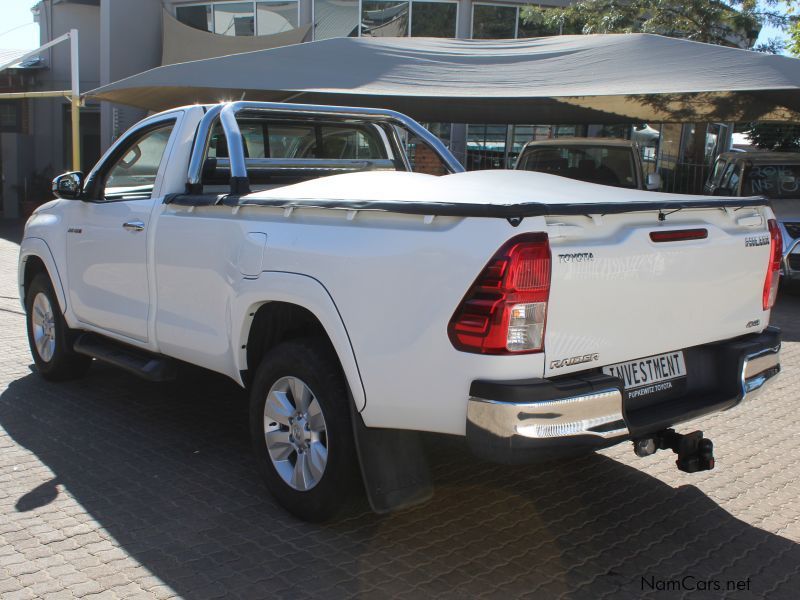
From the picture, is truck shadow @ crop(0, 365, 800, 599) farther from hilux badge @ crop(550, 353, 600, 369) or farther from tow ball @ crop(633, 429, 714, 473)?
hilux badge @ crop(550, 353, 600, 369)

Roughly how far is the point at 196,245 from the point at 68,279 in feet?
6.04

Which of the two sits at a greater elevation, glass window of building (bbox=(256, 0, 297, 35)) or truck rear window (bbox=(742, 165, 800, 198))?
glass window of building (bbox=(256, 0, 297, 35))

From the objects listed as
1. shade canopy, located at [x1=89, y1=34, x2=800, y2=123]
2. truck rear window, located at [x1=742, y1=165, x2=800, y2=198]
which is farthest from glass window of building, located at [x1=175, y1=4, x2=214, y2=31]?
truck rear window, located at [x1=742, y1=165, x2=800, y2=198]

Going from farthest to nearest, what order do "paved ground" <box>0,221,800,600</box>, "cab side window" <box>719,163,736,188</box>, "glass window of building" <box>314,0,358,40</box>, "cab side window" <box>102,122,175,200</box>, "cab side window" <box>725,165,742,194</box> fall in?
"glass window of building" <box>314,0,358,40</box>
"cab side window" <box>719,163,736,188</box>
"cab side window" <box>725,165,742,194</box>
"cab side window" <box>102,122,175,200</box>
"paved ground" <box>0,221,800,600</box>

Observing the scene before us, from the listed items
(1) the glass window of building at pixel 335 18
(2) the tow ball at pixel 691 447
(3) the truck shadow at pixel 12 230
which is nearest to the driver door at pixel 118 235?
(2) the tow ball at pixel 691 447

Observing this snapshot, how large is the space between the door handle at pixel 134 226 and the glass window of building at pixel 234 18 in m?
15.0

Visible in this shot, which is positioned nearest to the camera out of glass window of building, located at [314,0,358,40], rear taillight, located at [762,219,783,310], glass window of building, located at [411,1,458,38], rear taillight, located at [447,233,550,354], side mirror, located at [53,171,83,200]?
rear taillight, located at [447,233,550,354]

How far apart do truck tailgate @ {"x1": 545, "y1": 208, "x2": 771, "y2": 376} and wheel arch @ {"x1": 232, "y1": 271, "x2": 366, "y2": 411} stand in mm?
847

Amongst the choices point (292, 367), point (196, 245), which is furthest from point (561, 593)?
point (196, 245)

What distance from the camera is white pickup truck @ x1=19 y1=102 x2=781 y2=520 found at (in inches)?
119

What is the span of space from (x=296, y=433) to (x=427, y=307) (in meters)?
1.09

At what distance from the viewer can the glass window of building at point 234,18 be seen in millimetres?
18891

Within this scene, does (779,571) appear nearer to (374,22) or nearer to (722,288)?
(722,288)

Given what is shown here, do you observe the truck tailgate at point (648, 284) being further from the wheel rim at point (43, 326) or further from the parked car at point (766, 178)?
the parked car at point (766, 178)
